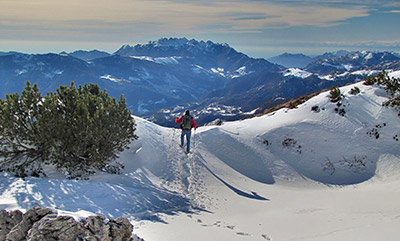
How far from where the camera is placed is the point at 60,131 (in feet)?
47.4

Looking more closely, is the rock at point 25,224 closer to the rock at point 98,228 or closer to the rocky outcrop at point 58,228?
the rocky outcrop at point 58,228

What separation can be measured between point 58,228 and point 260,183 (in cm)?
1267

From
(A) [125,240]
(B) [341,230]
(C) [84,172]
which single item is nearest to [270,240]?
(B) [341,230]

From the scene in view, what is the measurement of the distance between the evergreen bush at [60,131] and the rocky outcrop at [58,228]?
698 centimetres

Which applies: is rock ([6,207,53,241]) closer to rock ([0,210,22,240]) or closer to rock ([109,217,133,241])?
rock ([0,210,22,240])

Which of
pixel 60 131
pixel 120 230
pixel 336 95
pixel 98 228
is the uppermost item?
pixel 336 95

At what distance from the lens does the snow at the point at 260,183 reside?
10.5 m

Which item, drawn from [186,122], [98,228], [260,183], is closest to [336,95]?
[260,183]

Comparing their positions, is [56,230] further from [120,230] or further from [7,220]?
[7,220]

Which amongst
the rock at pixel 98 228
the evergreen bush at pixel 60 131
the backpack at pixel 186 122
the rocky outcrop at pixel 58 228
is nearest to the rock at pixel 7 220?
the rocky outcrop at pixel 58 228

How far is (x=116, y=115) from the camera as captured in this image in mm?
15570

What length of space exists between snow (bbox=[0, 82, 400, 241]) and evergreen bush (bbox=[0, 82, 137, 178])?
1.09 m

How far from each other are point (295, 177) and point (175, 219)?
970 centimetres

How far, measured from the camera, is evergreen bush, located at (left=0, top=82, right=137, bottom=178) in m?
14.2
